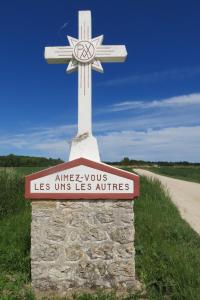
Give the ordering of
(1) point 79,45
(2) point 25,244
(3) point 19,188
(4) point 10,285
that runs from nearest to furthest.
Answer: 1. (4) point 10,285
2. (1) point 79,45
3. (2) point 25,244
4. (3) point 19,188

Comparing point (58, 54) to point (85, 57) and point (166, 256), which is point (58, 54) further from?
point (166, 256)

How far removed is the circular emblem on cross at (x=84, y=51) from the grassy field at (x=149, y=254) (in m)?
3.14

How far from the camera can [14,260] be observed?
6.73 meters

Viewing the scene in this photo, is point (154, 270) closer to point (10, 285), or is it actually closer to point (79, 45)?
point (10, 285)

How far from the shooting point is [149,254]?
22.3 ft

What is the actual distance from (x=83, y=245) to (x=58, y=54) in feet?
9.43

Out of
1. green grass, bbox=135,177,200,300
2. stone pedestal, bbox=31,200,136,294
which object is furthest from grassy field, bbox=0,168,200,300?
stone pedestal, bbox=31,200,136,294

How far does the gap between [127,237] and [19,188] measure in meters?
7.93

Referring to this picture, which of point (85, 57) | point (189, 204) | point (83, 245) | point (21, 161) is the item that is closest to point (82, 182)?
point (83, 245)

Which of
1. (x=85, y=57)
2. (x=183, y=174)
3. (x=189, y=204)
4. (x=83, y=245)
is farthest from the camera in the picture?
(x=183, y=174)

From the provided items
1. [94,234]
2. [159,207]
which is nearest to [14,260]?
[94,234]

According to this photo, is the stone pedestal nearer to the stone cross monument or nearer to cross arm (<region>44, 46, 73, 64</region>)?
the stone cross monument

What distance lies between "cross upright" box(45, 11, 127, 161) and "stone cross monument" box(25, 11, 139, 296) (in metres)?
0.85

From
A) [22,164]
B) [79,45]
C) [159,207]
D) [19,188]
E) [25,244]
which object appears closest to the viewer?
[79,45]
